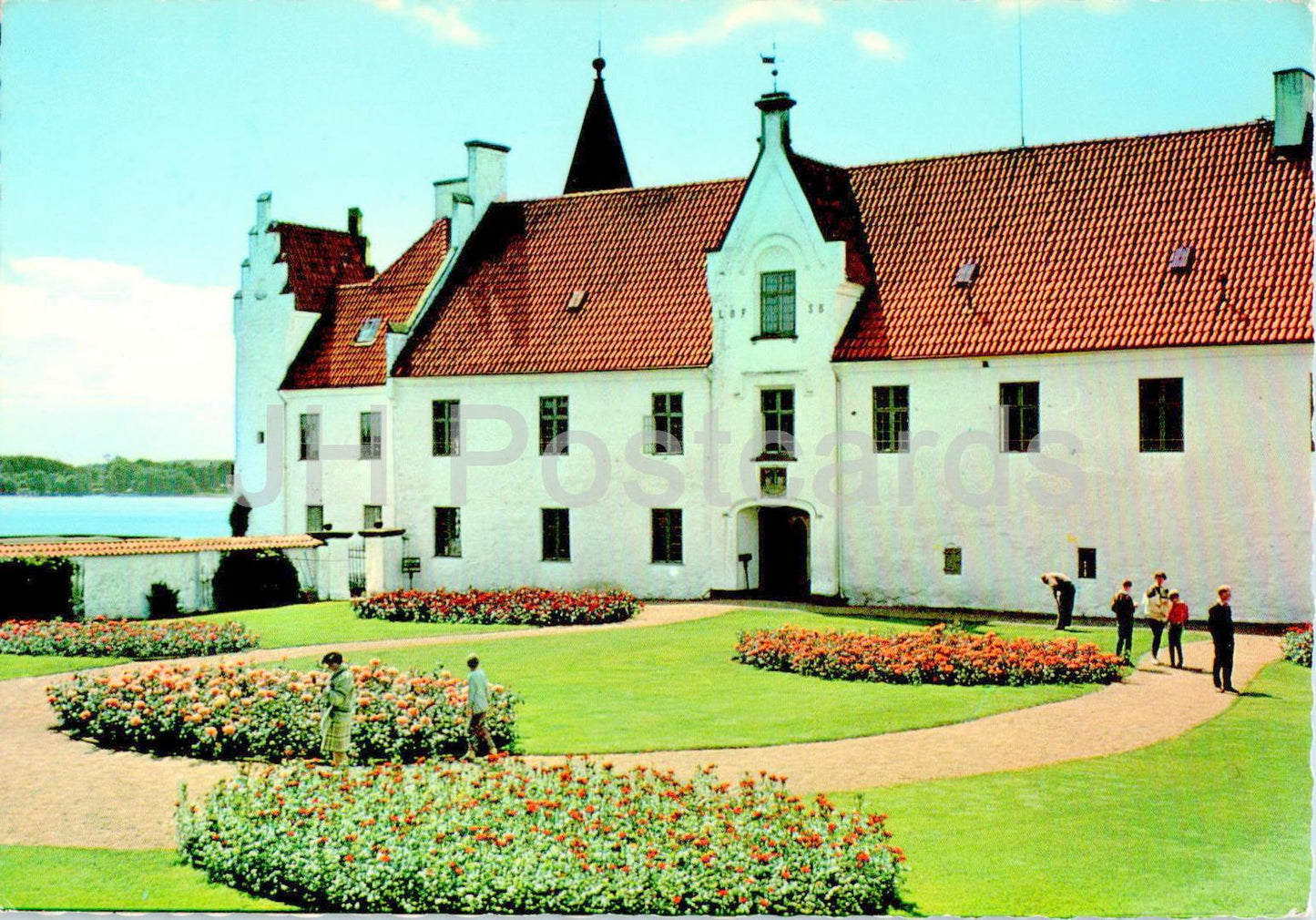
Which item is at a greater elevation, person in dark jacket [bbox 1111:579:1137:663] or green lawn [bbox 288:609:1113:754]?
person in dark jacket [bbox 1111:579:1137:663]

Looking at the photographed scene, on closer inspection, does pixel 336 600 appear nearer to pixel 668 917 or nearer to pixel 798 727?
pixel 798 727

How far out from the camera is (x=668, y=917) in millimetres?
10938

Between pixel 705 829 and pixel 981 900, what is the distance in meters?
2.30

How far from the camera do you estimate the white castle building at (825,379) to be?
25.8m

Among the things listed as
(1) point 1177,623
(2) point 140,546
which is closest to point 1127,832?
(1) point 1177,623

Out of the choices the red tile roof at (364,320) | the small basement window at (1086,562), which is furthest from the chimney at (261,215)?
the small basement window at (1086,562)

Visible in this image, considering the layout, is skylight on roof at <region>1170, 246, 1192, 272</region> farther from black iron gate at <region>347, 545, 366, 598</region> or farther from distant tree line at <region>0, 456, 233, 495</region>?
black iron gate at <region>347, 545, 366, 598</region>

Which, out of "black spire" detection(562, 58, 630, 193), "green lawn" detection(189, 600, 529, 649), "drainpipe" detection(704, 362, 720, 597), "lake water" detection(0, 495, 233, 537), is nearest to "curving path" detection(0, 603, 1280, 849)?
"lake water" detection(0, 495, 233, 537)

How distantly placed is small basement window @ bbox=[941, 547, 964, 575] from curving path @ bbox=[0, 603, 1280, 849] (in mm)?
9335

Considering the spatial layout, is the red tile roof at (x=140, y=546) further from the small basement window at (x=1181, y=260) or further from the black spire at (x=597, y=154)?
the small basement window at (x=1181, y=260)

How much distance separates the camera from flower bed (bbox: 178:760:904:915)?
10992mm

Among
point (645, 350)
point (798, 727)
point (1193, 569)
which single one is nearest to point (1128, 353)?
point (1193, 569)

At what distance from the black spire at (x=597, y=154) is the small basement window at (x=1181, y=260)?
2220cm

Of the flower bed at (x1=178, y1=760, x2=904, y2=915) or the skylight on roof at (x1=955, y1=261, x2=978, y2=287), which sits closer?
the flower bed at (x1=178, y1=760, x2=904, y2=915)
